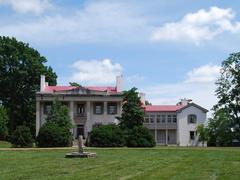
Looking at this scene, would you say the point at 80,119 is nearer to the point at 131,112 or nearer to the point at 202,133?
the point at 131,112

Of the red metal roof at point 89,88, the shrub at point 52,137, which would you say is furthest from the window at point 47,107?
the shrub at point 52,137

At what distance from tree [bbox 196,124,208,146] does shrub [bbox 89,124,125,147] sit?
21.0m

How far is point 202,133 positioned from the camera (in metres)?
83.1

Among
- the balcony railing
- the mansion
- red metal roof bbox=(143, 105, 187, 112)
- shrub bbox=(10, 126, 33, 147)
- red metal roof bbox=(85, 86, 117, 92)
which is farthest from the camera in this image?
red metal roof bbox=(143, 105, 187, 112)

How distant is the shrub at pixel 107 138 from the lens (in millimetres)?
63594

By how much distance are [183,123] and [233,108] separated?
47.1 feet

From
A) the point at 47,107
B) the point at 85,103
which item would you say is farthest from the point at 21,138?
the point at 85,103

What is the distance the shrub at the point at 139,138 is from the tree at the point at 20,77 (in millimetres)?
28661

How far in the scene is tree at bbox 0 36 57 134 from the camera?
89062mm

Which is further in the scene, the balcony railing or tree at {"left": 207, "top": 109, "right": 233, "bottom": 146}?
the balcony railing

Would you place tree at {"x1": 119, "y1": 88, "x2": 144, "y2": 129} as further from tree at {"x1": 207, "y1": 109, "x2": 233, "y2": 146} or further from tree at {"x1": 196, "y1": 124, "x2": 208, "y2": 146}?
tree at {"x1": 196, "y1": 124, "x2": 208, "y2": 146}

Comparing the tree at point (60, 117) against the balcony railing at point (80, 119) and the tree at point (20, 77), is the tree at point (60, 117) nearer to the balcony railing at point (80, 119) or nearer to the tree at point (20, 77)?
the balcony railing at point (80, 119)

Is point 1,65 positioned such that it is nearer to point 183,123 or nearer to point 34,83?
point 34,83

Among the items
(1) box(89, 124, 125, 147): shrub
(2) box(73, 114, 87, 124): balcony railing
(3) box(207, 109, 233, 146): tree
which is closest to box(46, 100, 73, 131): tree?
(1) box(89, 124, 125, 147): shrub
